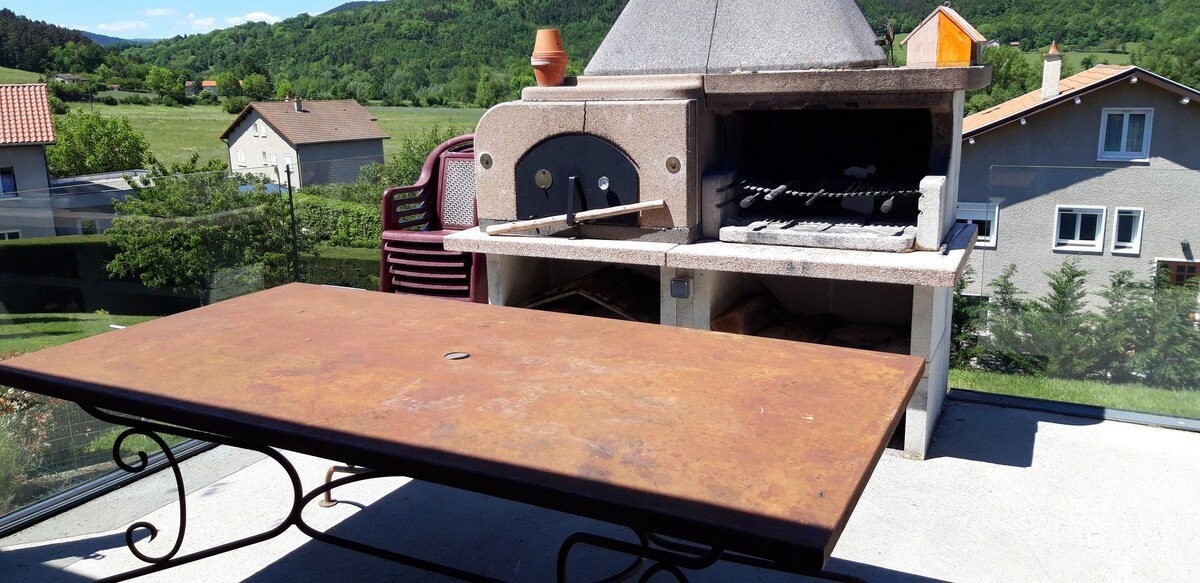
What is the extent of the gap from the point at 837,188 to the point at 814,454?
329cm

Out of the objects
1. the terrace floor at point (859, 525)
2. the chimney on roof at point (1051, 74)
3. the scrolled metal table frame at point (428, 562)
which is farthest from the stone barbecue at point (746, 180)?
the chimney on roof at point (1051, 74)

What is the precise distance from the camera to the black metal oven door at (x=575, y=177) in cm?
457

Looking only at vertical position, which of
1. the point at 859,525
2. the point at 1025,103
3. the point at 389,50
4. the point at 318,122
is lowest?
the point at 859,525

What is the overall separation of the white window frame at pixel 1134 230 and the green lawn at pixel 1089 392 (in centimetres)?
124

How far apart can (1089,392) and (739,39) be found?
9.77 ft

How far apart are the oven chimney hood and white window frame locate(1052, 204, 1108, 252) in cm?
261

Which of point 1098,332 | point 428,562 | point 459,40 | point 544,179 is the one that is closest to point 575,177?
point 544,179

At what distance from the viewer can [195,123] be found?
49.0m

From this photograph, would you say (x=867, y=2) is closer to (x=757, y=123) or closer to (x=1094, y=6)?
(x=757, y=123)

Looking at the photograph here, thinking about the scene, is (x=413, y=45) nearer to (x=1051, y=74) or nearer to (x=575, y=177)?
(x=1051, y=74)

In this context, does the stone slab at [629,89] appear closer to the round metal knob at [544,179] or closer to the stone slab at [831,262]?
the round metal knob at [544,179]

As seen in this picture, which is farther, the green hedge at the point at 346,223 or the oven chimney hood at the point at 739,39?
the green hedge at the point at 346,223

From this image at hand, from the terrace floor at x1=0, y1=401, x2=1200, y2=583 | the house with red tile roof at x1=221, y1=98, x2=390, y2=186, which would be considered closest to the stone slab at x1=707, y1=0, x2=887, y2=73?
the terrace floor at x1=0, y1=401, x2=1200, y2=583

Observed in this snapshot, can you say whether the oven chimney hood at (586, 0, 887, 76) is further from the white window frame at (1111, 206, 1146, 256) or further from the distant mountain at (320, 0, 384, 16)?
the distant mountain at (320, 0, 384, 16)
